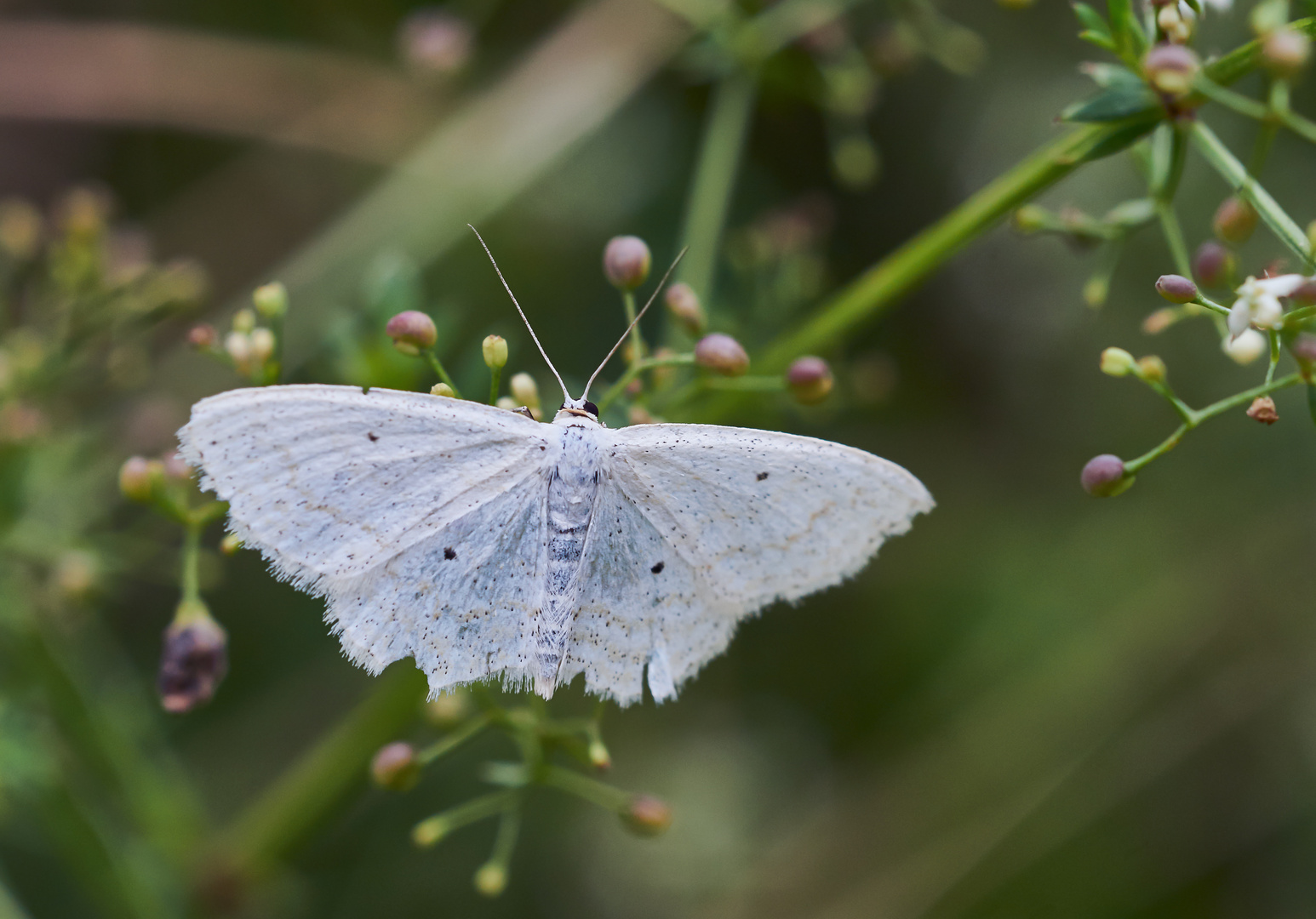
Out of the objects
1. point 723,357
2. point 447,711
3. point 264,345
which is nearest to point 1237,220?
point 723,357

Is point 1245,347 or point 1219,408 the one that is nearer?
point 1219,408

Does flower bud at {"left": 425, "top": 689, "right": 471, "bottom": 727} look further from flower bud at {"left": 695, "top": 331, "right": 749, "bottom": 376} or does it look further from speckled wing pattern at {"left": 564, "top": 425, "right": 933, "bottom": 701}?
flower bud at {"left": 695, "top": 331, "right": 749, "bottom": 376}

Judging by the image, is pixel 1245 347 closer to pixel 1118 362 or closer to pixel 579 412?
pixel 1118 362

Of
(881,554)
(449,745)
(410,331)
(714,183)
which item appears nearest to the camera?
(410,331)

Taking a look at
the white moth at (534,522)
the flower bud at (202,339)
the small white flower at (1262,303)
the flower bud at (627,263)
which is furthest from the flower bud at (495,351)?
the small white flower at (1262,303)

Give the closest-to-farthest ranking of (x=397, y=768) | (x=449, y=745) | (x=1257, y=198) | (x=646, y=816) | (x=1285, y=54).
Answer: (x=1285, y=54) < (x=1257, y=198) < (x=449, y=745) < (x=397, y=768) < (x=646, y=816)

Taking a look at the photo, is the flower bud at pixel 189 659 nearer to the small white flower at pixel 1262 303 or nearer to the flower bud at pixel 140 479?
the flower bud at pixel 140 479

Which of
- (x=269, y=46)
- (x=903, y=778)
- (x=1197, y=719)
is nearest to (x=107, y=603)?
(x=269, y=46)
